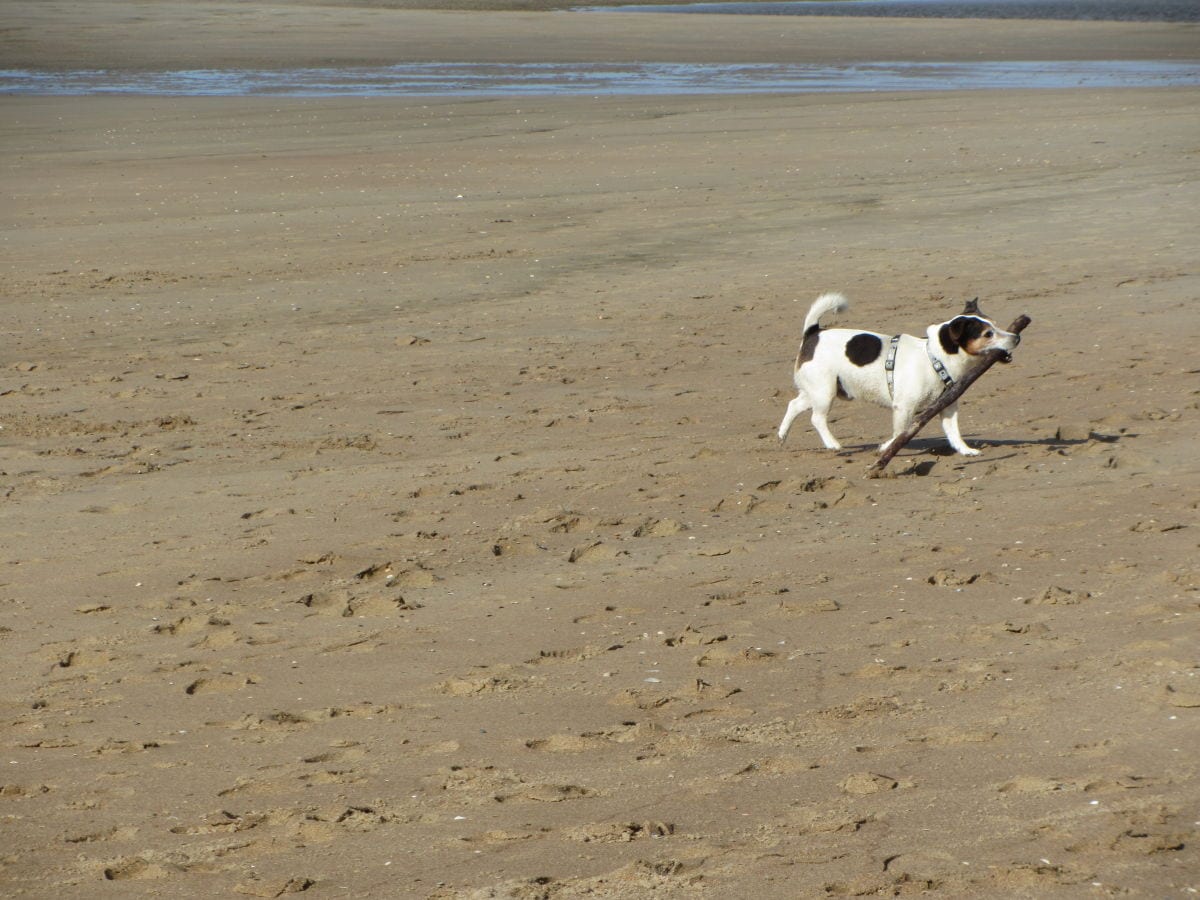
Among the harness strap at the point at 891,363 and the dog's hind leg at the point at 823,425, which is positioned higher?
the harness strap at the point at 891,363

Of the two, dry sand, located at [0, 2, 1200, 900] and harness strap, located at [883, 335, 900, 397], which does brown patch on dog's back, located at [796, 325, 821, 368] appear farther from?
dry sand, located at [0, 2, 1200, 900]

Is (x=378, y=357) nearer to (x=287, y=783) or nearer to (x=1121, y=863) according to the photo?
(x=287, y=783)

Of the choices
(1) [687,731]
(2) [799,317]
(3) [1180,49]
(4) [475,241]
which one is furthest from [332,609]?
(3) [1180,49]

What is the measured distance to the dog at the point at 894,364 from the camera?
8.33 meters

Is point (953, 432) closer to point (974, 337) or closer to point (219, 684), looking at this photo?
point (974, 337)

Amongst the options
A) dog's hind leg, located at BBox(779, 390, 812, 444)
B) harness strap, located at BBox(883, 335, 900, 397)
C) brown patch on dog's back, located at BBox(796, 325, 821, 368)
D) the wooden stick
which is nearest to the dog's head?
the wooden stick

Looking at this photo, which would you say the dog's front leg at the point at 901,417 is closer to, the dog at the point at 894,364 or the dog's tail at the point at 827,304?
the dog at the point at 894,364

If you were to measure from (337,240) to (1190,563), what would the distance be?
1071 cm

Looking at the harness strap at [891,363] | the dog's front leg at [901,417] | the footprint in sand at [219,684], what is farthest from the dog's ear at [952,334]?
the footprint in sand at [219,684]

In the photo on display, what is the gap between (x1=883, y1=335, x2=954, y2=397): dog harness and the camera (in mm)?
8477

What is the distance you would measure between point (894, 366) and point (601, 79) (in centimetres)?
2431

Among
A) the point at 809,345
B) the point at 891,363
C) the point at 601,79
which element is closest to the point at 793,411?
the point at 809,345

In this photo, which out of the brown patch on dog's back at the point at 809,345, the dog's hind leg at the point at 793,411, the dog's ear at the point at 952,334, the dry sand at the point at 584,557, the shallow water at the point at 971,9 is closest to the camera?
the dry sand at the point at 584,557

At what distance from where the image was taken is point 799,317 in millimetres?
12695
